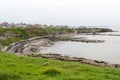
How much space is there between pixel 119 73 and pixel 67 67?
390 cm

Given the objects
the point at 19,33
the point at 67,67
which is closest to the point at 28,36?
the point at 19,33

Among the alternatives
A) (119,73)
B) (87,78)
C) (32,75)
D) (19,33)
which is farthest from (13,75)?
(19,33)

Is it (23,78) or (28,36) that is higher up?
(23,78)

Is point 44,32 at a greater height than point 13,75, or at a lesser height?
lesser

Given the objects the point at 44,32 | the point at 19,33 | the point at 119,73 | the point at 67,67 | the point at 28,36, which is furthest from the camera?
the point at 44,32

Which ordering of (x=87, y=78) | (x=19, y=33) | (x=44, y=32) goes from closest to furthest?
(x=87, y=78)
(x=19, y=33)
(x=44, y=32)

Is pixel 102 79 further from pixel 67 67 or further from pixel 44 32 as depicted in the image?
pixel 44 32

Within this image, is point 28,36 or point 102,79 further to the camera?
point 28,36

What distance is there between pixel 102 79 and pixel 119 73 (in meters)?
2.74

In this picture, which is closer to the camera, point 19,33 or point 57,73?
point 57,73

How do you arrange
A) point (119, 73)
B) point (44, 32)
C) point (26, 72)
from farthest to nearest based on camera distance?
point (44, 32) → point (119, 73) → point (26, 72)

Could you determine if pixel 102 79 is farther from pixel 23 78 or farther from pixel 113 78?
pixel 23 78

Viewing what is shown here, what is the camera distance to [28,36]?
119 meters

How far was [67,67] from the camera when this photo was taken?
1955cm
